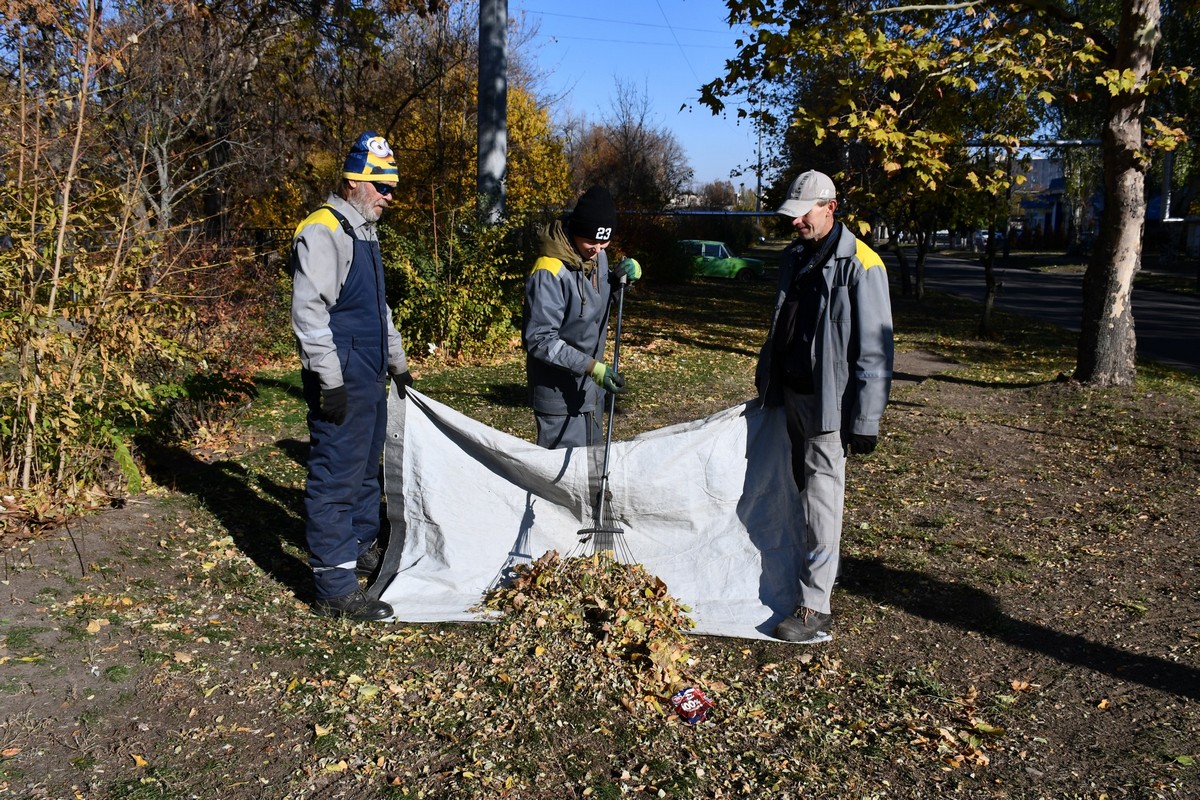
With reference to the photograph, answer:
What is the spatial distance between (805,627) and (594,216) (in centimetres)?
209

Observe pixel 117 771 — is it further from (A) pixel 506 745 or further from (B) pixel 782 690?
(B) pixel 782 690

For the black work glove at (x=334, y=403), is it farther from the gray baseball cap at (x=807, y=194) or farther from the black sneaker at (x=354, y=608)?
the gray baseball cap at (x=807, y=194)

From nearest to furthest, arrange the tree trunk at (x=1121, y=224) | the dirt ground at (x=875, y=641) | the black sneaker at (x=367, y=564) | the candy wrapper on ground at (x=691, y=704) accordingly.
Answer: the dirt ground at (x=875, y=641) → the candy wrapper on ground at (x=691, y=704) → the black sneaker at (x=367, y=564) → the tree trunk at (x=1121, y=224)

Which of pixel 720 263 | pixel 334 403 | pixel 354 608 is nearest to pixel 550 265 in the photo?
pixel 334 403

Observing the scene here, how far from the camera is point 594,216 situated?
447 centimetres

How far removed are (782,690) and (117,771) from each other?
2400 mm

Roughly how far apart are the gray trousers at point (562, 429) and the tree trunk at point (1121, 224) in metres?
7.11

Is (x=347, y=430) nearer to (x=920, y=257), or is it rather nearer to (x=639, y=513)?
(x=639, y=513)

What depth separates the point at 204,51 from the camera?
13.4 metres

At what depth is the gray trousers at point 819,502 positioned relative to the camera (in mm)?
4223

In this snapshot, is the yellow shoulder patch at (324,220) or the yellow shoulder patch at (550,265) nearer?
the yellow shoulder patch at (324,220)

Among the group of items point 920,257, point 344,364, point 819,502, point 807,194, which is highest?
point 807,194

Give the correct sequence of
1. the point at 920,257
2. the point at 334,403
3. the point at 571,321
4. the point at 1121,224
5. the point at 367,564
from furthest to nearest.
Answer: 1. the point at 920,257
2. the point at 1121,224
3. the point at 367,564
4. the point at 571,321
5. the point at 334,403

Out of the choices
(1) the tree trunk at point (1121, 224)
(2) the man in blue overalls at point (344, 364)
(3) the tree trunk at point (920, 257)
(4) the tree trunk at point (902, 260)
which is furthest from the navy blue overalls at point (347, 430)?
(4) the tree trunk at point (902, 260)
